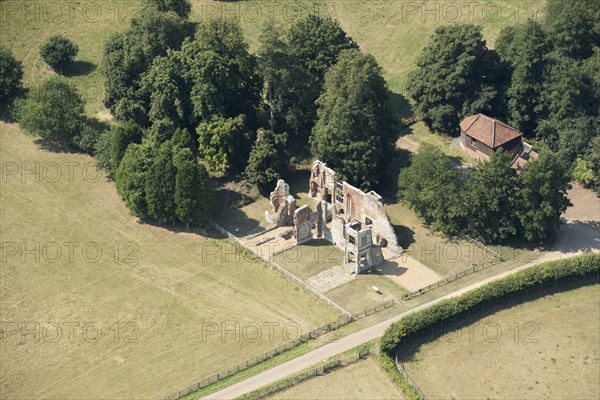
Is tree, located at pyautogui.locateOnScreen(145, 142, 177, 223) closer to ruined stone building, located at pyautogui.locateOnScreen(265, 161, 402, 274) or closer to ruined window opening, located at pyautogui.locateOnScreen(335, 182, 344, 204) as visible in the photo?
ruined stone building, located at pyautogui.locateOnScreen(265, 161, 402, 274)

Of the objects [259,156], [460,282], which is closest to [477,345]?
[460,282]

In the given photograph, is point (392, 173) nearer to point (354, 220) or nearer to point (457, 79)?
point (354, 220)

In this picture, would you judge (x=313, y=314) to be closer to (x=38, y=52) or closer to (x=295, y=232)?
(x=295, y=232)

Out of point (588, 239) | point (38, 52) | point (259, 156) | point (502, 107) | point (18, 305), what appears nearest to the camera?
point (18, 305)

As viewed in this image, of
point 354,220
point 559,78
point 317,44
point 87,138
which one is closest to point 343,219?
point 354,220

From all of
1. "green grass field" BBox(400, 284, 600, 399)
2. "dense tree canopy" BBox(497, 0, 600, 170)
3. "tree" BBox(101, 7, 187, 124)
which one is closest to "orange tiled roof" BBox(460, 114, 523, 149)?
"dense tree canopy" BBox(497, 0, 600, 170)

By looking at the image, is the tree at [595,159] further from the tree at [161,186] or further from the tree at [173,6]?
the tree at [173,6]

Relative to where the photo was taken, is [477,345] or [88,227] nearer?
[477,345]
